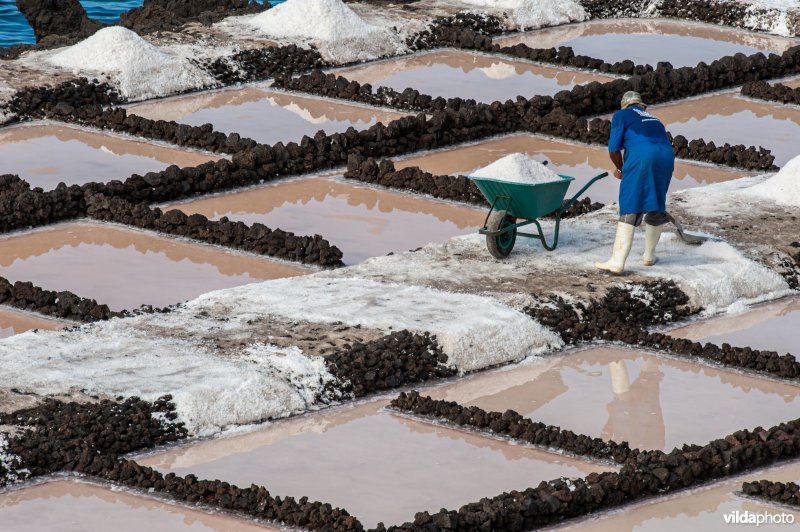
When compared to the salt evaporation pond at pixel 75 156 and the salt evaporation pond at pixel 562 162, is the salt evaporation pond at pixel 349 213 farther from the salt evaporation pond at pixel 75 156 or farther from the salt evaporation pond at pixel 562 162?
the salt evaporation pond at pixel 75 156

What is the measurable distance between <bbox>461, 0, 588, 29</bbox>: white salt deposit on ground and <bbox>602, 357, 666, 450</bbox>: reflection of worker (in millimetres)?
10242

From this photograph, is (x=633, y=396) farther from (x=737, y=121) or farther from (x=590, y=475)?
(x=737, y=121)

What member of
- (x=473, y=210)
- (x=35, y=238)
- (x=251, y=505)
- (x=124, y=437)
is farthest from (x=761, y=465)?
Result: (x=35, y=238)

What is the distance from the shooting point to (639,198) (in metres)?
9.58

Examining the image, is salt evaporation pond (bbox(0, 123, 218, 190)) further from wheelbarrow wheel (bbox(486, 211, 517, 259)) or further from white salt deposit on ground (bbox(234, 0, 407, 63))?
wheelbarrow wheel (bbox(486, 211, 517, 259))

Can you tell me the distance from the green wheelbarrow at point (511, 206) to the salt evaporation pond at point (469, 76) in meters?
5.34

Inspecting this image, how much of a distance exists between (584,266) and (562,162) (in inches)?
133

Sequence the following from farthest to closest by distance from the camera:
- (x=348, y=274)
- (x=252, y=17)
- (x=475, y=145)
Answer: (x=252, y=17) < (x=475, y=145) < (x=348, y=274)

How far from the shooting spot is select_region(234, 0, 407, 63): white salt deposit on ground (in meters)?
16.5

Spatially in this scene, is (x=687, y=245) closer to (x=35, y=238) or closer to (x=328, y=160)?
(x=328, y=160)

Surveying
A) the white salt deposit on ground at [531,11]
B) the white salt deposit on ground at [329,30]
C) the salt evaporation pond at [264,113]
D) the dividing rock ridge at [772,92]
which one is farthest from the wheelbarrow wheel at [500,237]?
the white salt deposit on ground at [531,11]

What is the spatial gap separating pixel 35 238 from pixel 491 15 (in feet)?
28.8

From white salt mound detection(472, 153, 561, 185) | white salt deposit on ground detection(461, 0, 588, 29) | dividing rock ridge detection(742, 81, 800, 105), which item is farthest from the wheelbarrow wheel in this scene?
white salt deposit on ground detection(461, 0, 588, 29)

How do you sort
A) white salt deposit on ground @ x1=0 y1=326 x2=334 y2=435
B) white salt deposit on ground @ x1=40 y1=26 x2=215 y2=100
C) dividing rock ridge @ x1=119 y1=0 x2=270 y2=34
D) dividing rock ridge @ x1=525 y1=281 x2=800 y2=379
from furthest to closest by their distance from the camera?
dividing rock ridge @ x1=119 y1=0 x2=270 y2=34, white salt deposit on ground @ x1=40 y1=26 x2=215 y2=100, dividing rock ridge @ x1=525 y1=281 x2=800 y2=379, white salt deposit on ground @ x1=0 y1=326 x2=334 y2=435
